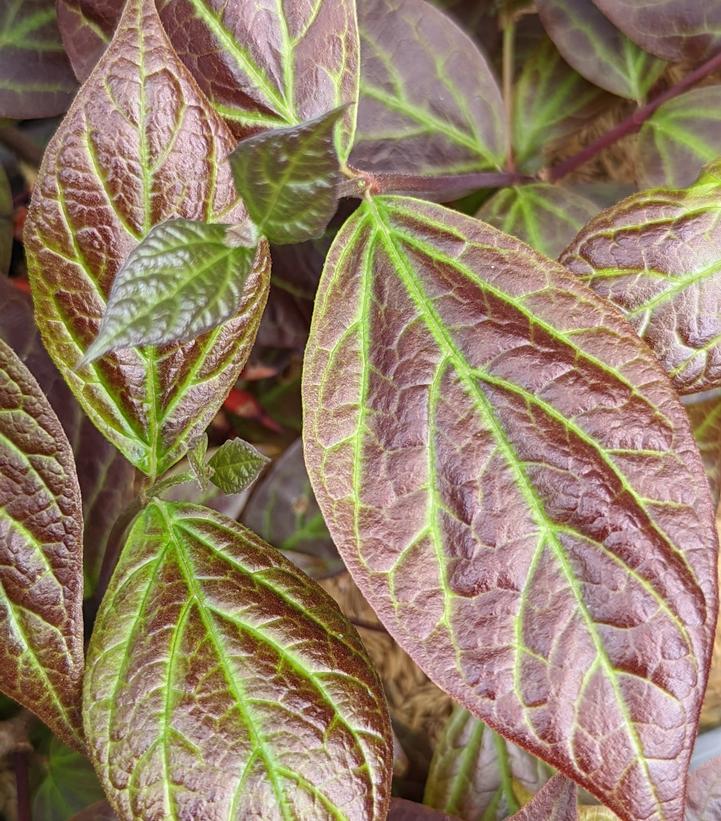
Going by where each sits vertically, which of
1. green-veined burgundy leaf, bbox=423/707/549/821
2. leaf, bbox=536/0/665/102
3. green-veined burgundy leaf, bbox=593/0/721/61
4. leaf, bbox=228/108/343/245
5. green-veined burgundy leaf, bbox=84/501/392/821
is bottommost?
green-veined burgundy leaf, bbox=423/707/549/821

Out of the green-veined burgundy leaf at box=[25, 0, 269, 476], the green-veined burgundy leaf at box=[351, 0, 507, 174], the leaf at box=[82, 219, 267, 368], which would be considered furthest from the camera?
the green-veined burgundy leaf at box=[351, 0, 507, 174]

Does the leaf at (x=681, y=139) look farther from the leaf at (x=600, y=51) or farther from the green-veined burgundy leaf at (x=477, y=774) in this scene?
the green-veined burgundy leaf at (x=477, y=774)

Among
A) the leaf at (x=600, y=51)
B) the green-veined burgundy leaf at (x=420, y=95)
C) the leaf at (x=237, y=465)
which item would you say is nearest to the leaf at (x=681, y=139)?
the leaf at (x=600, y=51)

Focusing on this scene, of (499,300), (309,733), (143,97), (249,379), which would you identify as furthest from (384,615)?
(249,379)

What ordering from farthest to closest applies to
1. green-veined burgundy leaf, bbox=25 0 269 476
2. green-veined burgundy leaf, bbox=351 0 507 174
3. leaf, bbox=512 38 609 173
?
leaf, bbox=512 38 609 173, green-veined burgundy leaf, bbox=351 0 507 174, green-veined burgundy leaf, bbox=25 0 269 476

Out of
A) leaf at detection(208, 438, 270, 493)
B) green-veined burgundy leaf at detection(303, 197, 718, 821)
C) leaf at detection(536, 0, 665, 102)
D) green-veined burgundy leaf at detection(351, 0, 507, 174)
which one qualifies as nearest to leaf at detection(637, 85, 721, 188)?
leaf at detection(536, 0, 665, 102)

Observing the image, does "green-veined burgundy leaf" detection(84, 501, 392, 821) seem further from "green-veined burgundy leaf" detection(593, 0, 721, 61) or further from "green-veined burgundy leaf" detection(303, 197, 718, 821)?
"green-veined burgundy leaf" detection(593, 0, 721, 61)

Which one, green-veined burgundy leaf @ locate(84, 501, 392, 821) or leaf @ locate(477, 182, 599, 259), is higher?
leaf @ locate(477, 182, 599, 259)

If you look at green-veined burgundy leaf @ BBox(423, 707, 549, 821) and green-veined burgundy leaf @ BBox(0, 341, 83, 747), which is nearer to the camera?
green-veined burgundy leaf @ BBox(0, 341, 83, 747)

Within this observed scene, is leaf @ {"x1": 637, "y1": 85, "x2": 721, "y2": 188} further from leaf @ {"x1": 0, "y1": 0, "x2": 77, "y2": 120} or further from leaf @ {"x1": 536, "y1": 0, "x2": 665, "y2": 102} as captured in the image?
leaf @ {"x1": 0, "y1": 0, "x2": 77, "y2": 120}
